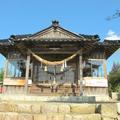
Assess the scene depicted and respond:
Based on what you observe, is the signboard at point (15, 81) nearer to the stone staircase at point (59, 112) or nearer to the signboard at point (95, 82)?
the signboard at point (95, 82)

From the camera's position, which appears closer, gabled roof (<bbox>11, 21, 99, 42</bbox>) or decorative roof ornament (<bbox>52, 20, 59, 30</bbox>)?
gabled roof (<bbox>11, 21, 99, 42</bbox>)

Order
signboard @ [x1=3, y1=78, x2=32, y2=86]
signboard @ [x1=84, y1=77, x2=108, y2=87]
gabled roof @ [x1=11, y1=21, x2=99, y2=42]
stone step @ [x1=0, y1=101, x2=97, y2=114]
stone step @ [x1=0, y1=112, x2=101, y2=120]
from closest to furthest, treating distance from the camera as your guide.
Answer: stone step @ [x1=0, y1=112, x2=101, y2=120]
stone step @ [x1=0, y1=101, x2=97, y2=114]
gabled roof @ [x1=11, y1=21, x2=99, y2=42]
signboard @ [x1=84, y1=77, x2=108, y2=87]
signboard @ [x1=3, y1=78, x2=32, y2=86]

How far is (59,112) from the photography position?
28.1 feet

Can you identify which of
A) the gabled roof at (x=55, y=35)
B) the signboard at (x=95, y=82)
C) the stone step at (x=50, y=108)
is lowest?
the stone step at (x=50, y=108)

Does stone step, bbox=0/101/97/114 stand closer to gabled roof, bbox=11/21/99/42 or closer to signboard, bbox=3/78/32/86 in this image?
gabled roof, bbox=11/21/99/42

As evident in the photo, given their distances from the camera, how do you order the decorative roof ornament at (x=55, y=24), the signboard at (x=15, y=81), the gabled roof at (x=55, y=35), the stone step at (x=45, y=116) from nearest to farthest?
the stone step at (x=45, y=116) < the gabled roof at (x=55, y=35) < the signboard at (x=15, y=81) < the decorative roof ornament at (x=55, y=24)

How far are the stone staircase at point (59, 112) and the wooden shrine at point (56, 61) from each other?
1021cm

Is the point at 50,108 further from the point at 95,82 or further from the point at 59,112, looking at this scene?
the point at 95,82

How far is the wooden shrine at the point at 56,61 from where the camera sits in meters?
19.8

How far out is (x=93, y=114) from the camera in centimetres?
826

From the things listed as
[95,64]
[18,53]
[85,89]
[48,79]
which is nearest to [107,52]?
[95,64]

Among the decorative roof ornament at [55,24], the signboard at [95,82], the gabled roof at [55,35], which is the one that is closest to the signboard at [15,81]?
the gabled roof at [55,35]

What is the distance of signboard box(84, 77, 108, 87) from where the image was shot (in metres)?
20.9

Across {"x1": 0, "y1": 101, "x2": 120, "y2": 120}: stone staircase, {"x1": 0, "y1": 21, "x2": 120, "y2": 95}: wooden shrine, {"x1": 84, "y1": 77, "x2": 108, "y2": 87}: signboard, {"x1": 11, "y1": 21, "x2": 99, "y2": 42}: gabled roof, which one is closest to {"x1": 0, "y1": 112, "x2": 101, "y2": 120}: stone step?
{"x1": 0, "y1": 101, "x2": 120, "y2": 120}: stone staircase
